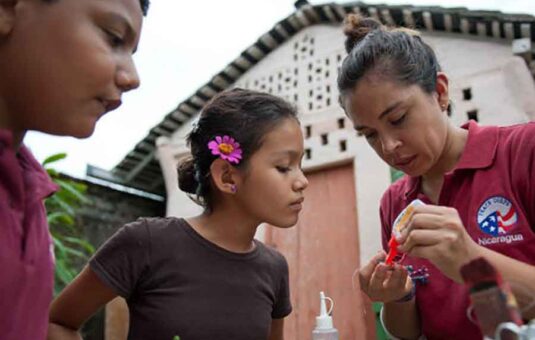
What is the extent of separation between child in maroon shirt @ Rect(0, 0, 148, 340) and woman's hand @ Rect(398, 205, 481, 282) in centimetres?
52

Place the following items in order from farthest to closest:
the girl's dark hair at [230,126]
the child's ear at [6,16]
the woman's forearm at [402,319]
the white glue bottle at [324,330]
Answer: the girl's dark hair at [230,126] < the woman's forearm at [402,319] < the white glue bottle at [324,330] < the child's ear at [6,16]

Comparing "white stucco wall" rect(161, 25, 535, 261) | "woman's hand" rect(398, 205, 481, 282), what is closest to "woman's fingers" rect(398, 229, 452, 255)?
"woman's hand" rect(398, 205, 481, 282)

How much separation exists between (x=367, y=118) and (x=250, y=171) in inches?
12.4

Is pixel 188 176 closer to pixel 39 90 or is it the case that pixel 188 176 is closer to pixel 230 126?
pixel 230 126

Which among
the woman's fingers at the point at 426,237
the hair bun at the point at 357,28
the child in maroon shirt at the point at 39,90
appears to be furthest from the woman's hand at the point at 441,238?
the hair bun at the point at 357,28

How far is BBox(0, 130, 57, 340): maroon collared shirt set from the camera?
627 mm

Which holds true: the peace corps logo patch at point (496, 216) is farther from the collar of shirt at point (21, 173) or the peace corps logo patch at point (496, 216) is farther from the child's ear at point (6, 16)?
the child's ear at point (6, 16)

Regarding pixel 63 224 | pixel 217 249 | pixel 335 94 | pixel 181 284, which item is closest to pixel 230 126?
pixel 217 249

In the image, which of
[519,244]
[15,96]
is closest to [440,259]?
[519,244]

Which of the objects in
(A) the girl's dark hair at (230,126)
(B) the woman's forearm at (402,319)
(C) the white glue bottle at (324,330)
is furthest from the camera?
(A) the girl's dark hair at (230,126)

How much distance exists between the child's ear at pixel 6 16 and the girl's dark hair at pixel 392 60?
30.9 inches

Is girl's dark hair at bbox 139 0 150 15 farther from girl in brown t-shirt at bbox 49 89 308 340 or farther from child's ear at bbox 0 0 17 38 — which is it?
girl in brown t-shirt at bbox 49 89 308 340

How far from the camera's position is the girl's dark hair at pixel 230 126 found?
1.29 m

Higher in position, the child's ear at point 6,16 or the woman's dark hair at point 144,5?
the child's ear at point 6,16
